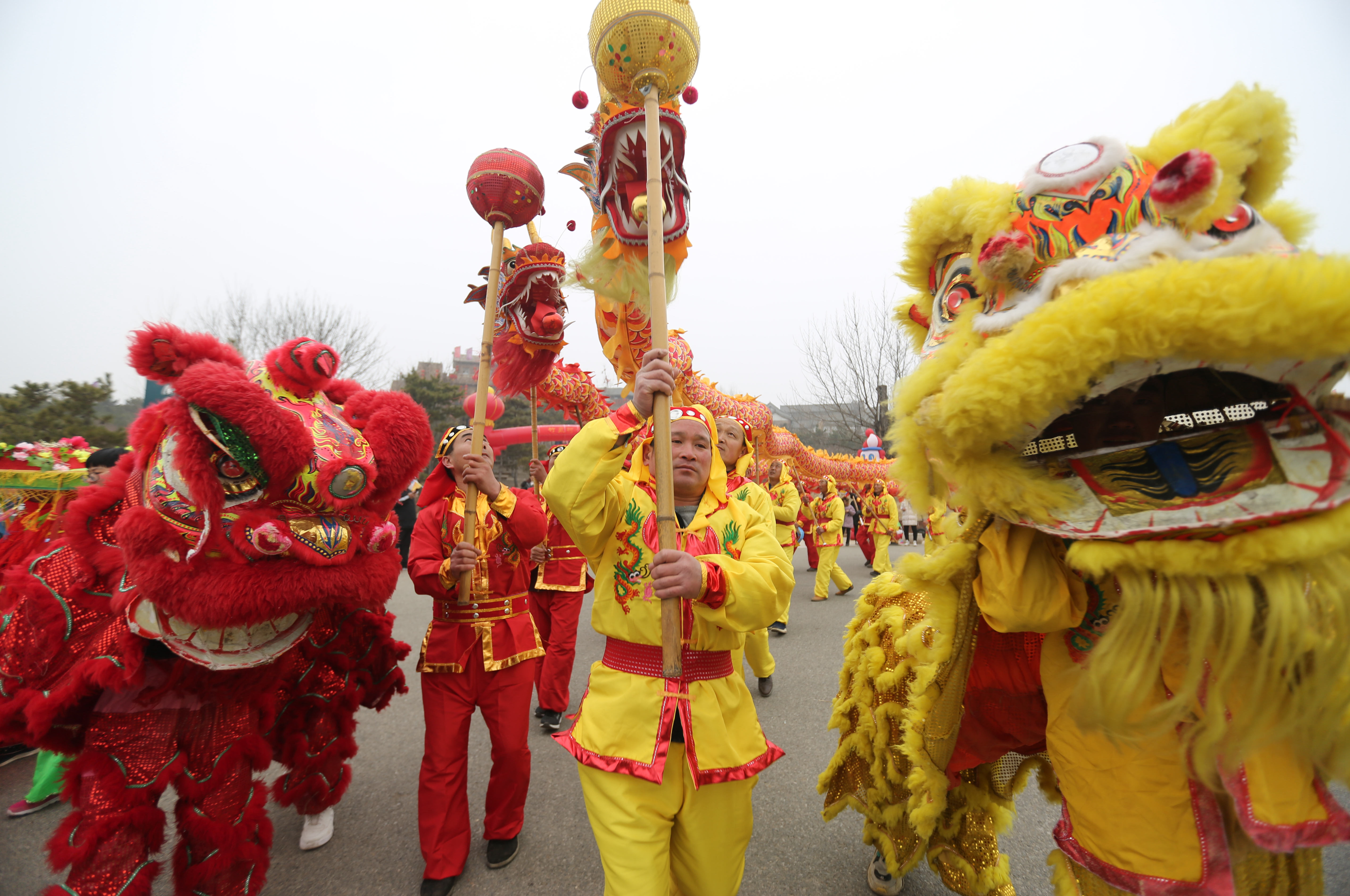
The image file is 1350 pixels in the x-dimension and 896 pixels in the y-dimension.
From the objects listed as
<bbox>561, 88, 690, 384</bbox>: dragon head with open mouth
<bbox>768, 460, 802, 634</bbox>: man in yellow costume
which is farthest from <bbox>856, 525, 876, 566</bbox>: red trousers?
<bbox>561, 88, 690, 384</bbox>: dragon head with open mouth

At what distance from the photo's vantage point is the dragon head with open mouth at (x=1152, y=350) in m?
1.05

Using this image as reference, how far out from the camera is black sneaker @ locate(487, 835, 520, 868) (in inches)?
101

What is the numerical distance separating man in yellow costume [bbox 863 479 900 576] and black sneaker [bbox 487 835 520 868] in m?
7.94

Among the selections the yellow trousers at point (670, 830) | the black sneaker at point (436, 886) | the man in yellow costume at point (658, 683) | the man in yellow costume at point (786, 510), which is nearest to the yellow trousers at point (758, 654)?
the man in yellow costume at point (658, 683)

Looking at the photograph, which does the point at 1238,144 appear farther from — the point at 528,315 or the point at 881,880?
the point at 528,315

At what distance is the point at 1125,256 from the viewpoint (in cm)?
121

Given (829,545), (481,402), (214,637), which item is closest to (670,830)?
(214,637)

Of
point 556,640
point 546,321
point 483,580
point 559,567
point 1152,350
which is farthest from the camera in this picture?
point 559,567

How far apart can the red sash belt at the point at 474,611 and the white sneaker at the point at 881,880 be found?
1.93m

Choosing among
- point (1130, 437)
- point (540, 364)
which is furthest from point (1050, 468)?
point (540, 364)

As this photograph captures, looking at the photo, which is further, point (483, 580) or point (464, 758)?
point (483, 580)

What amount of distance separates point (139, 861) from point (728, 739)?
6.42 ft

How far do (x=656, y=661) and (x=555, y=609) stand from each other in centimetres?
269

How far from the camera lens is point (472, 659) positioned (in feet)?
8.78
